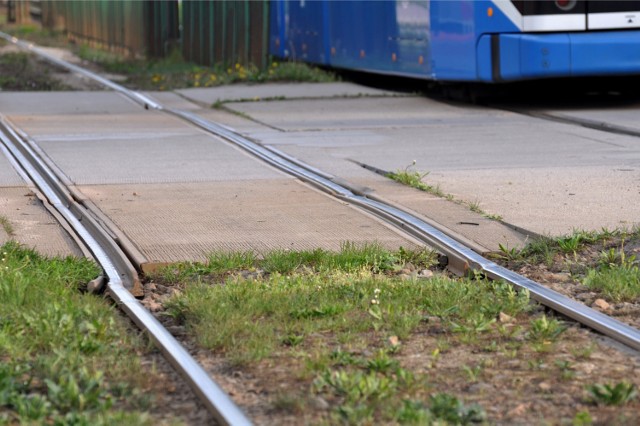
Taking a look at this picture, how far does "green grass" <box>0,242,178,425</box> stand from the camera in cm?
378

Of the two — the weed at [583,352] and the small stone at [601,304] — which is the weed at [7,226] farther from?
the weed at [583,352]

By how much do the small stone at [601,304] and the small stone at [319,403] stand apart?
173 cm

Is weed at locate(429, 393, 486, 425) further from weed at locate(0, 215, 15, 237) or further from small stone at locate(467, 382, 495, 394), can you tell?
weed at locate(0, 215, 15, 237)

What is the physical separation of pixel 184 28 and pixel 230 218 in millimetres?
18900

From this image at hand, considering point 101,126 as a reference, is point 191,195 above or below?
below

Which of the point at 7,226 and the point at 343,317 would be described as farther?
the point at 7,226

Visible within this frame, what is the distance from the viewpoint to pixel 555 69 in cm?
1294

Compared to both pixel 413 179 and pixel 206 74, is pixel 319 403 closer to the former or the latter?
pixel 413 179

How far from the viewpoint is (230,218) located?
7.14 metres

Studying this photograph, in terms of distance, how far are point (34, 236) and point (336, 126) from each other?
6.51 metres

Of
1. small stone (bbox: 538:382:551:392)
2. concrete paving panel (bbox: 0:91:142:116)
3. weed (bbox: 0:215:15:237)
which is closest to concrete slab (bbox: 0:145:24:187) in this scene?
weed (bbox: 0:215:15:237)

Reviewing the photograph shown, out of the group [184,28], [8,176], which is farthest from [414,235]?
[184,28]

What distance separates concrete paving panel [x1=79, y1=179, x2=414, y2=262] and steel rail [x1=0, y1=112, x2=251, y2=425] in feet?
0.58

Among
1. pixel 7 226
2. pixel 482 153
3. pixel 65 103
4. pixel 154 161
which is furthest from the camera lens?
pixel 65 103
